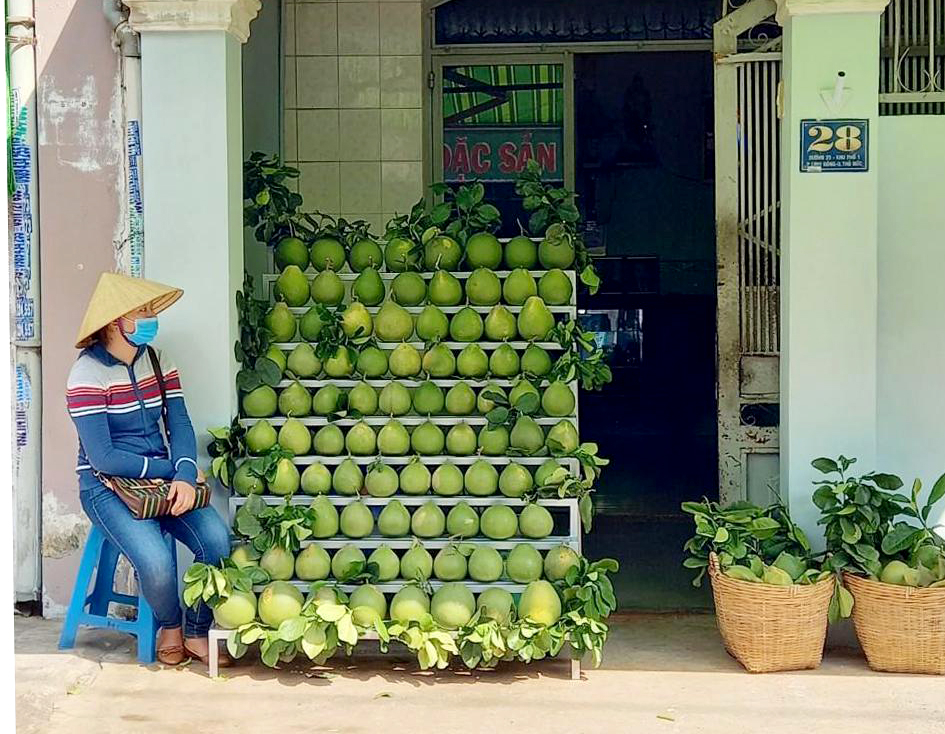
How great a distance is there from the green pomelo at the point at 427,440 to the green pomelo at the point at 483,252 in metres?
0.84

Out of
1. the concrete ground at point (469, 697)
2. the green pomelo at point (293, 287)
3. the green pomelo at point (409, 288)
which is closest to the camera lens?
the concrete ground at point (469, 697)

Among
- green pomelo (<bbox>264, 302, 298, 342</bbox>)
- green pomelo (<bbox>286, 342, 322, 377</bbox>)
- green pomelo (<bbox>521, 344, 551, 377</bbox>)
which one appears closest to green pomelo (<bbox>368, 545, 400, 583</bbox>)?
green pomelo (<bbox>286, 342, 322, 377</bbox>)

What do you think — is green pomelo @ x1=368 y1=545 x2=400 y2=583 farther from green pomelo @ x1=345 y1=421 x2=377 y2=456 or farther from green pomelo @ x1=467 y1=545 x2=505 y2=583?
green pomelo @ x1=345 y1=421 x2=377 y2=456

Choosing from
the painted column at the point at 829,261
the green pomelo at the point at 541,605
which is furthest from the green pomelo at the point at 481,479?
the painted column at the point at 829,261

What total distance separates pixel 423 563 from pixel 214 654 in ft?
3.12

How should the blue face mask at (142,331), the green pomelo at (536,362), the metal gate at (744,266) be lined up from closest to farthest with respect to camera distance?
the blue face mask at (142,331) → the green pomelo at (536,362) → the metal gate at (744,266)

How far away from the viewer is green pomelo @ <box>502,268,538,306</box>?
20.1 feet

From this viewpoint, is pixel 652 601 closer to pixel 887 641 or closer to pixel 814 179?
pixel 887 641

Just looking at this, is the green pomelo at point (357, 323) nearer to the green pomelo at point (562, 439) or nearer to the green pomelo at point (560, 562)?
the green pomelo at point (562, 439)

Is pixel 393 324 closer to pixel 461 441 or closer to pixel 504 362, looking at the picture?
pixel 504 362

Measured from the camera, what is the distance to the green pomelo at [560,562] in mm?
5570

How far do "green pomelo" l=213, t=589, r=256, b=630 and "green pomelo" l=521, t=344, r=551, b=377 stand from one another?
157cm

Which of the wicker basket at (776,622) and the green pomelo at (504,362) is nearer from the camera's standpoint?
the wicker basket at (776,622)

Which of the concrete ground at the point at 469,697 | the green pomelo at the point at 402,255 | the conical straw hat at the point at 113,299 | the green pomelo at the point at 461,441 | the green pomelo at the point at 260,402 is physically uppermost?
the green pomelo at the point at 402,255
